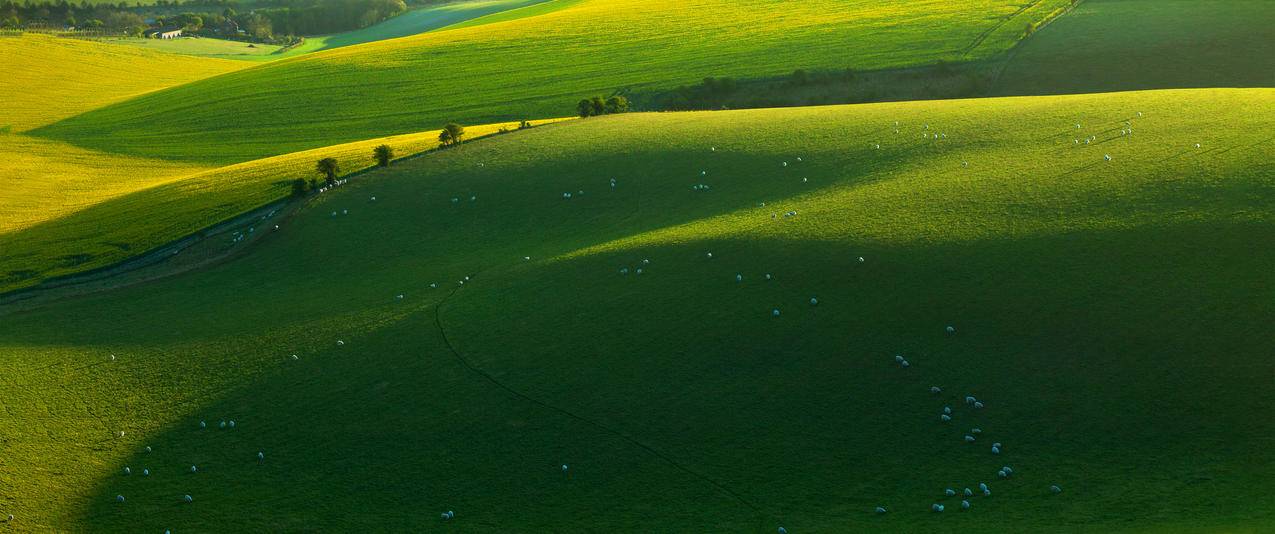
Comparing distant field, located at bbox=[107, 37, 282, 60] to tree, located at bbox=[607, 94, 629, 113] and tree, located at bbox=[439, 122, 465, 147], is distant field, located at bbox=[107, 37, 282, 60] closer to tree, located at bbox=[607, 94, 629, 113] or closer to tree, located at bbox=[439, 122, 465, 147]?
tree, located at bbox=[607, 94, 629, 113]

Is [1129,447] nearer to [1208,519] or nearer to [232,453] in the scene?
[1208,519]

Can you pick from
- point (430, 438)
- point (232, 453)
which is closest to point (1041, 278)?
point (430, 438)

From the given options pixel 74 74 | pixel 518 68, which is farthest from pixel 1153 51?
pixel 74 74

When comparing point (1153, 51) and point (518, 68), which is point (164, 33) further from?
point (1153, 51)

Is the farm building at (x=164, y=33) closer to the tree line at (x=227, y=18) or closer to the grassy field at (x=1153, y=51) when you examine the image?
the tree line at (x=227, y=18)

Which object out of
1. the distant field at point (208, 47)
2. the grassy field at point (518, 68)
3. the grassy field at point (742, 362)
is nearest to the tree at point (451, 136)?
the grassy field at point (518, 68)

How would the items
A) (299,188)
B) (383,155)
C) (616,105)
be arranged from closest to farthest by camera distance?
(299,188) < (383,155) < (616,105)
